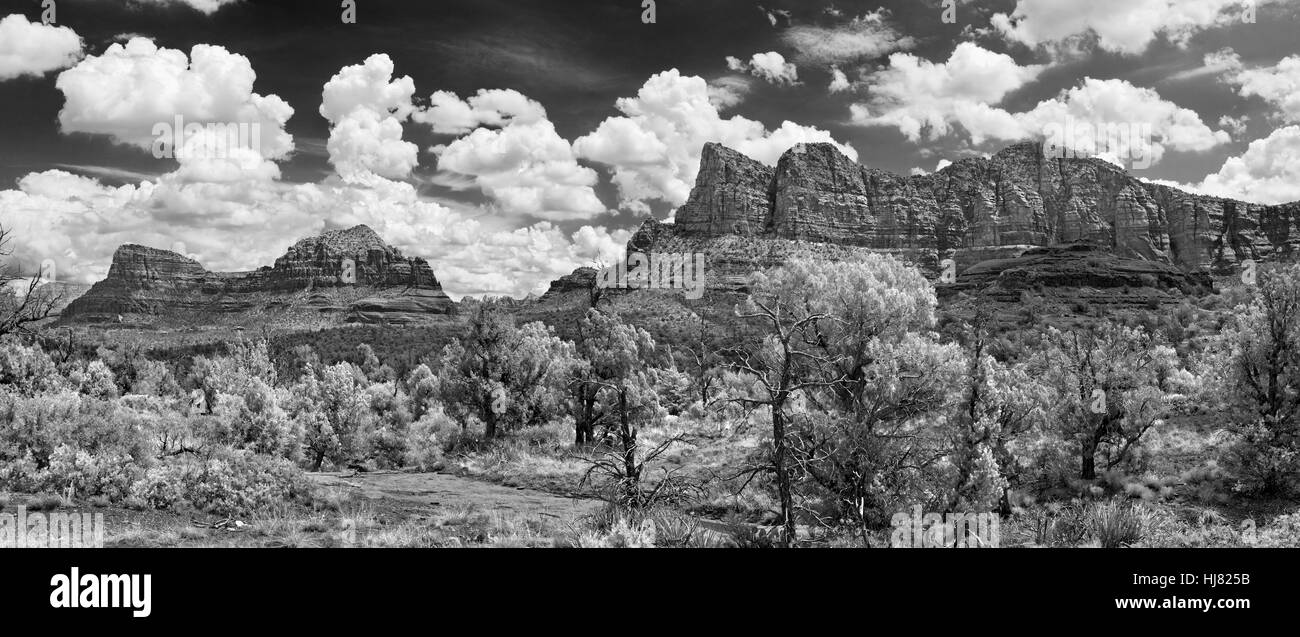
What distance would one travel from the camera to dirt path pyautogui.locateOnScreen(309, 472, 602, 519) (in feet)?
57.5

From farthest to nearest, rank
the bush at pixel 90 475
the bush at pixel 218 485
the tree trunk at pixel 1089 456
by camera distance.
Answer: the tree trunk at pixel 1089 456 < the bush at pixel 90 475 < the bush at pixel 218 485

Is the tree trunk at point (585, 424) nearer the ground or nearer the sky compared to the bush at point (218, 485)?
nearer the ground

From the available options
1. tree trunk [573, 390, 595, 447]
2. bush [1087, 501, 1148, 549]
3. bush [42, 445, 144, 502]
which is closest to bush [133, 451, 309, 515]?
bush [42, 445, 144, 502]

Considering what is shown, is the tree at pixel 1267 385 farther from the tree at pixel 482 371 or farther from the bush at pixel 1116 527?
the tree at pixel 482 371

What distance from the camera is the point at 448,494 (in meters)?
20.3

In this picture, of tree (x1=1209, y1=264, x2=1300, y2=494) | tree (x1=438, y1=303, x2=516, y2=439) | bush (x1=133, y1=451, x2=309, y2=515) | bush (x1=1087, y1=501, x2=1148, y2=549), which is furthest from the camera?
tree (x1=438, y1=303, x2=516, y2=439)

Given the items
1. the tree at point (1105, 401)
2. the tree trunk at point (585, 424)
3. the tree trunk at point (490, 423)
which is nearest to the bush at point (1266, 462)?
the tree at point (1105, 401)

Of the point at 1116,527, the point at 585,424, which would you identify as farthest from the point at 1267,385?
the point at 585,424

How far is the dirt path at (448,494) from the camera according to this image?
17531 millimetres

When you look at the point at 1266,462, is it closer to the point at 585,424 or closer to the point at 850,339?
the point at 850,339

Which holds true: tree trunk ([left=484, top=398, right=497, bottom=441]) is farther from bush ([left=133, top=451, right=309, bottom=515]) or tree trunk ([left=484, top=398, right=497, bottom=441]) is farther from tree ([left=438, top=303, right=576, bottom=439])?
bush ([left=133, top=451, right=309, bottom=515])

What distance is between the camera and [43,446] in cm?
1446
